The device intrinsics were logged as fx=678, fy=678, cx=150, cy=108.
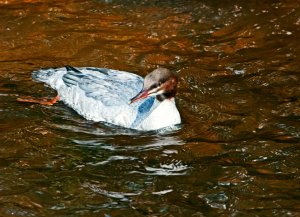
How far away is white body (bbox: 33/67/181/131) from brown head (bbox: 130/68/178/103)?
228mm

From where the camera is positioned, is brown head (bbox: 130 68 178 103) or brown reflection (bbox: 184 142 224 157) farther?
brown head (bbox: 130 68 178 103)

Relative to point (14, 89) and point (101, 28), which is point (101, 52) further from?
point (14, 89)

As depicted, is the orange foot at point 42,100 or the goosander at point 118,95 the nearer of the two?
the goosander at point 118,95

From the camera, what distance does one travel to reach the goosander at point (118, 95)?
8.52 m

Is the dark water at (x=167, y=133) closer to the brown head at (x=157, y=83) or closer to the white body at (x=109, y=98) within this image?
the white body at (x=109, y=98)

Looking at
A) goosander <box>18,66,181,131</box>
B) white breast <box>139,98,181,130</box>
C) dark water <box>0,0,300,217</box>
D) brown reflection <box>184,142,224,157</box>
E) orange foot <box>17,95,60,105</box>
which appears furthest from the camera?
orange foot <box>17,95,60,105</box>

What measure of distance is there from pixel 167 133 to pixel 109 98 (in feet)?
3.35

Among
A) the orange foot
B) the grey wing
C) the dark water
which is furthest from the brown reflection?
the orange foot

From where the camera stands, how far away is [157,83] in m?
8.41

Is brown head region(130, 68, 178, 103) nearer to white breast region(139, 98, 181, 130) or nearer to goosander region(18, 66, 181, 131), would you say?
goosander region(18, 66, 181, 131)

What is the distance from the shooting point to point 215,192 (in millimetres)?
6961

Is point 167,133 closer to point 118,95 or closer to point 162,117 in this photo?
point 162,117

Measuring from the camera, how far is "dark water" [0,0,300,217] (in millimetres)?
6871

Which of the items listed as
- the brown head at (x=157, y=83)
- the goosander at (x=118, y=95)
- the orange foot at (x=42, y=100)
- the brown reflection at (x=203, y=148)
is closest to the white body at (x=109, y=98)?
the goosander at (x=118, y=95)
